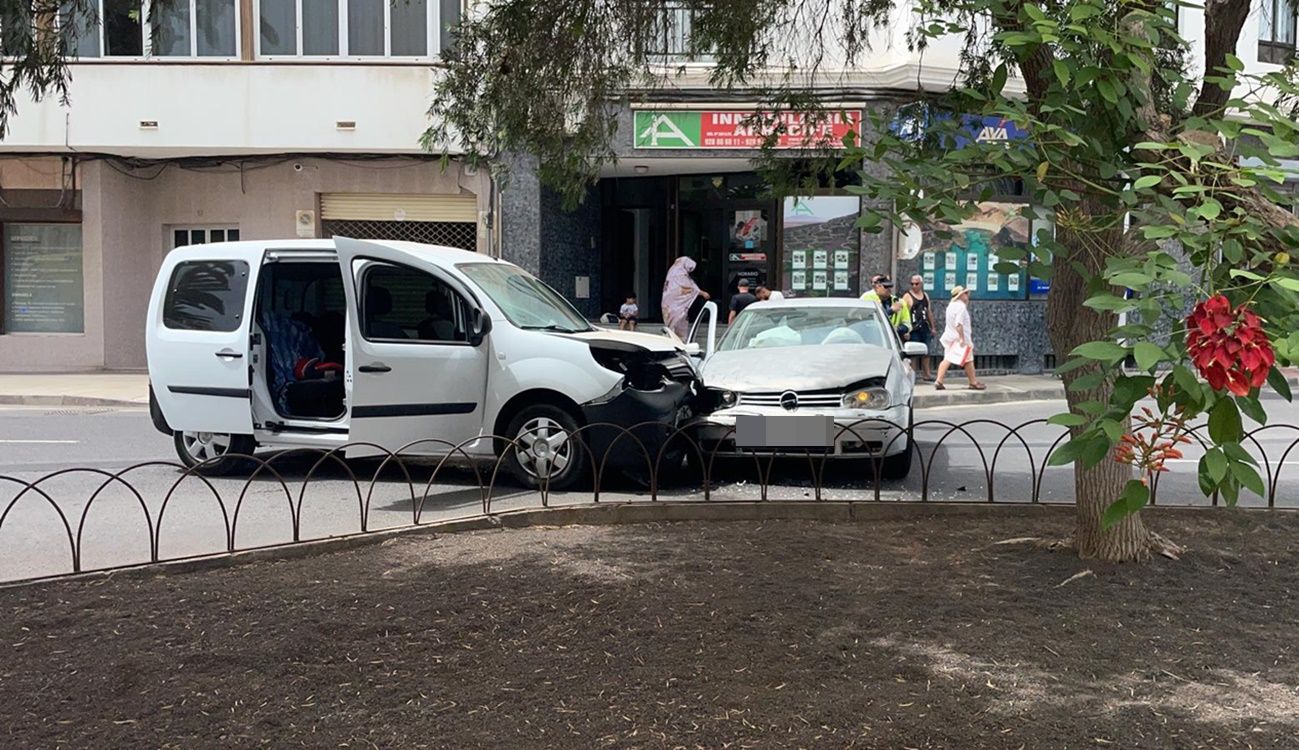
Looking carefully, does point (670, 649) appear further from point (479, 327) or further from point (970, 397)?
point (970, 397)

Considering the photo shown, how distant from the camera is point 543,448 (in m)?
8.62

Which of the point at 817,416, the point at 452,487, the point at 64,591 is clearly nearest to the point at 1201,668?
the point at 817,416

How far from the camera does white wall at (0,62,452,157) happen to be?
18.3 metres

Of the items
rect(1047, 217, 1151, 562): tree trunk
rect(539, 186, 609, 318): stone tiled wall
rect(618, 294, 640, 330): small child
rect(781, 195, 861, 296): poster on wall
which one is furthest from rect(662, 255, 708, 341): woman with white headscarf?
rect(1047, 217, 1151, 562): tree trunk

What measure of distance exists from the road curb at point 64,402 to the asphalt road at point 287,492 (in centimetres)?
314

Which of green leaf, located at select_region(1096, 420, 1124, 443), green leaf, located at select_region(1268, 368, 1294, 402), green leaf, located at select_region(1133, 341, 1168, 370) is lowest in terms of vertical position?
green leaf, located at select_region(1096, 420, 1124, 443)

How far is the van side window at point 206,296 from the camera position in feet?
30.5

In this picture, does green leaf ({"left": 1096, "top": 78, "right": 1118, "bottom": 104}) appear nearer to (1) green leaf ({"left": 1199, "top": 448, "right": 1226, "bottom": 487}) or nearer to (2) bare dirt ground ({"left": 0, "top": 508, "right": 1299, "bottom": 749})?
(1) green leaf ({"left": 1199, "top": 448, "right": 1226, "bottom": 487})

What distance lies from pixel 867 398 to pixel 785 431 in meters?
0.81

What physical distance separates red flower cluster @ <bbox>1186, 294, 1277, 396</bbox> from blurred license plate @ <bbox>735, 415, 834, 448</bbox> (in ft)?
19.0

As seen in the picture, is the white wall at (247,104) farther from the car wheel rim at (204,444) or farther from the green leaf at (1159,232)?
the green leaf at (1159,232)

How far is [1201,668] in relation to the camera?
14.6 ft

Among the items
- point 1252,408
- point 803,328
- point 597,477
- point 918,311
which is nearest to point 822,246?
point 918,311

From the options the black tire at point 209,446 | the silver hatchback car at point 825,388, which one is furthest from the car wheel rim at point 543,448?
the black tire at point 209,446
